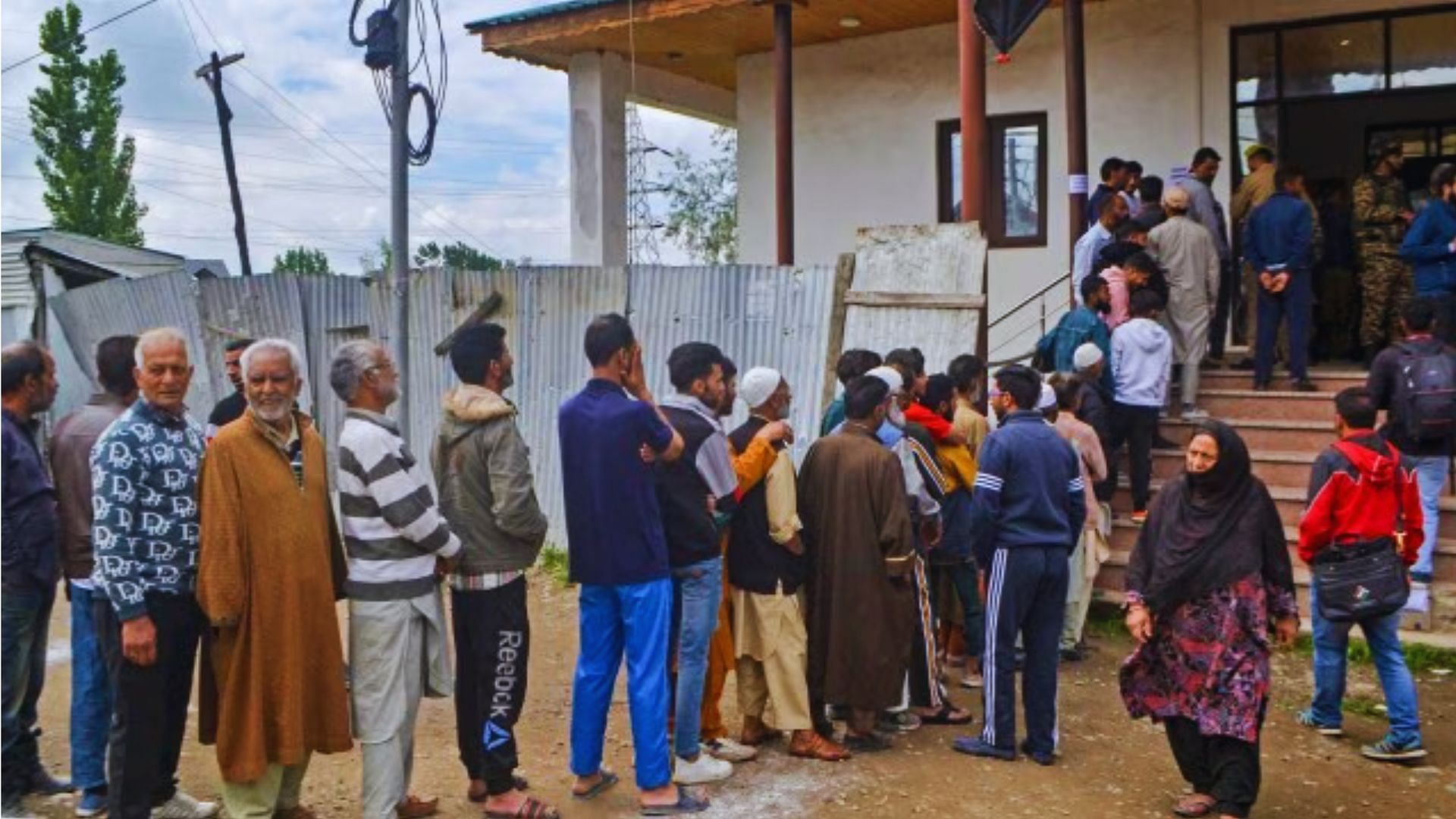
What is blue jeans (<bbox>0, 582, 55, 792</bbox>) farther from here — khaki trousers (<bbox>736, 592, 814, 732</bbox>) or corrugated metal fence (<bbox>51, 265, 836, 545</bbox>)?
corrugated metal fence (<bbox>51, 265, 836, 545</bbox>)

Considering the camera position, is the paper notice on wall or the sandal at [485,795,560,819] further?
the paper notice on wall

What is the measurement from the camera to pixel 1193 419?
357 inches

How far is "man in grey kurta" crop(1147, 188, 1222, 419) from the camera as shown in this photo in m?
9.07

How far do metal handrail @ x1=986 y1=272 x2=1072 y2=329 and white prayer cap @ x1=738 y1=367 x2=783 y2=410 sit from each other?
22.5 ft

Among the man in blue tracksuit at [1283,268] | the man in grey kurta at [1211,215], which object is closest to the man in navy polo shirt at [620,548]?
the man in blue tracksuit at [1283,268]

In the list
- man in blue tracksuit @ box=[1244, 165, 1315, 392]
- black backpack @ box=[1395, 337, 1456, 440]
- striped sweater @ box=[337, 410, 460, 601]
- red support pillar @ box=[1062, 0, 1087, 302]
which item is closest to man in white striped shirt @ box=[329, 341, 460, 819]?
striped sweater @ box=[337, 410, 460, 601]

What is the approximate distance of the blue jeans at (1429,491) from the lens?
715cm

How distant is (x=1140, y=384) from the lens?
8.24 metres

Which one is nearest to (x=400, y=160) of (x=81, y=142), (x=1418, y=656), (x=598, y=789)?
(x=598, y=789)

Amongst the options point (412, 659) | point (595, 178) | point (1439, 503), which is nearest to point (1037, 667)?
point (412, 659)

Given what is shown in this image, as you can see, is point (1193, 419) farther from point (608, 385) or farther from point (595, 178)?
point (595, 178)

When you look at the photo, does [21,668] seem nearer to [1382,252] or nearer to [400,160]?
[400,160]

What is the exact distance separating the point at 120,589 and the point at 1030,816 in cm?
354

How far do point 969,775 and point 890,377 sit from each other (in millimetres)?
1856
